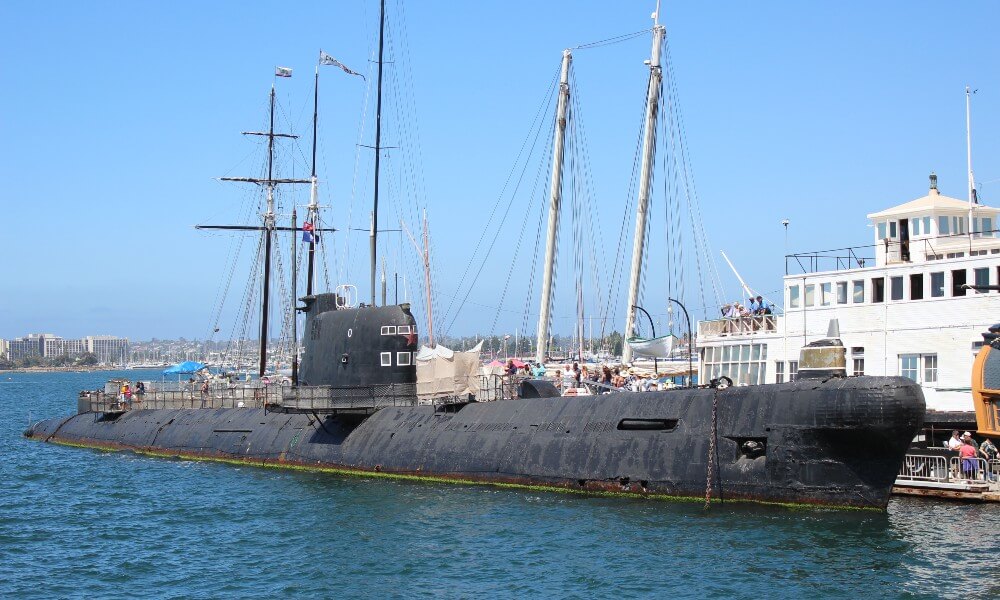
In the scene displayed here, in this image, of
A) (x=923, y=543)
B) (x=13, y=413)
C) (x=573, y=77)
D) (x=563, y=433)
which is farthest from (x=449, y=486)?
(x=13, y=413)

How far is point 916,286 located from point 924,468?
6.41 metres

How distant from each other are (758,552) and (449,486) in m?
12.0

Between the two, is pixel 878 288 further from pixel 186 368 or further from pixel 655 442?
pixel 186 368

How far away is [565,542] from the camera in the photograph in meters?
23.4

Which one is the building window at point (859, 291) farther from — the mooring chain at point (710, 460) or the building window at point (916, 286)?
the mooring chain at point (710, 460)

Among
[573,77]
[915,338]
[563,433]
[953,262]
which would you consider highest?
[573,77]

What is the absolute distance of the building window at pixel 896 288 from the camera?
32.9m

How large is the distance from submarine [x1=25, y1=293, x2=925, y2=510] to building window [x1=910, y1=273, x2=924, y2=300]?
7449 millimetres

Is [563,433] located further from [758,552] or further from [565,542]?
[758,552]

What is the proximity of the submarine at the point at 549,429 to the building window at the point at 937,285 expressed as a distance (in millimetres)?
7529

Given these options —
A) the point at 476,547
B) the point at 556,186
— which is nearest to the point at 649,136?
the point at 556,186

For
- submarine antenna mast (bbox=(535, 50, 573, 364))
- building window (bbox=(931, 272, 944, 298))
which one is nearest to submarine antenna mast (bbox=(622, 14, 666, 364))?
submarine antenna mast (bbox=(535, 50, 573, 364))

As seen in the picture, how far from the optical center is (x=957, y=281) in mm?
31734

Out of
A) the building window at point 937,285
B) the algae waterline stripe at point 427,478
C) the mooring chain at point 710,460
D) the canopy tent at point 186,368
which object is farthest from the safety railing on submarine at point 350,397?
the canopy tent at point 186,368
